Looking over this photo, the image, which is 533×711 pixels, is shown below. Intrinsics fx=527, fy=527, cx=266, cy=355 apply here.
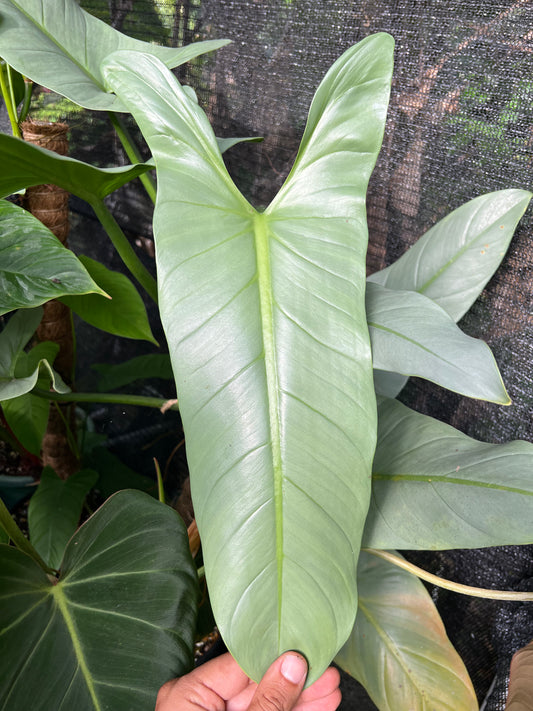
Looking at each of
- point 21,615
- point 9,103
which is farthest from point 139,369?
point 21,615

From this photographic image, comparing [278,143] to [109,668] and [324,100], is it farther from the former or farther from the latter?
[109,668]

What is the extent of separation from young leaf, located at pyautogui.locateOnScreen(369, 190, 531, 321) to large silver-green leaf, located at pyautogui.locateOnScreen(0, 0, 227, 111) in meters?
0.47

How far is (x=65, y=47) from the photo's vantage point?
0.90 meters

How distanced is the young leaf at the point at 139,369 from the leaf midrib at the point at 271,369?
0.77m

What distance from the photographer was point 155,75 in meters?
0.57

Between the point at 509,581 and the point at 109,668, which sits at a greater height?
the point at 109,668

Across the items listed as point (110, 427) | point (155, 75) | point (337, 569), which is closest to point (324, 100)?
point (155, 75)

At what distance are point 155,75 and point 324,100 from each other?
0.61 feet

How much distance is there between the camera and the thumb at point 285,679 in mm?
452

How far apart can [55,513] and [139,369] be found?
394 mm

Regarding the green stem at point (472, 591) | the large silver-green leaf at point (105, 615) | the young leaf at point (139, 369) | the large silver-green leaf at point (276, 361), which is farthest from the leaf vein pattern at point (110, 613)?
the young leaf at point (139, 369)

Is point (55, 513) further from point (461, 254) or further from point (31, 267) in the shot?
point (461, 254)

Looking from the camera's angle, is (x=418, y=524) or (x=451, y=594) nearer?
(x=418, y=524)

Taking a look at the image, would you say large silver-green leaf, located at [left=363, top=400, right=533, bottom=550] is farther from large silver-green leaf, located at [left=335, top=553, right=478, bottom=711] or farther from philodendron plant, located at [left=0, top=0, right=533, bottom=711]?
large silver-green leaf, located at [left=335, top=553, right=478, bottom=711]
